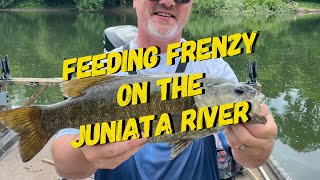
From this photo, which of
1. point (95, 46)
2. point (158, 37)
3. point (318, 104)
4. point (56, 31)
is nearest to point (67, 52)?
point (95, 46)

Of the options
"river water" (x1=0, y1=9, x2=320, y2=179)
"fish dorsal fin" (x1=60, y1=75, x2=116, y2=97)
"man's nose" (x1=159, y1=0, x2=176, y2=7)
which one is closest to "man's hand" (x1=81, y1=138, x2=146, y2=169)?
"fish dorsal fin" (x1=60, y1=75, x2=116, y2=97)

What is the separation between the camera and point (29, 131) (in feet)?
7.48

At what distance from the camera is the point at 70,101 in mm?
2258

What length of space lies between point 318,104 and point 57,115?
49.8ft

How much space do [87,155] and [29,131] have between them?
39cm

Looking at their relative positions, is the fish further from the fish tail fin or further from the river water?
the river water

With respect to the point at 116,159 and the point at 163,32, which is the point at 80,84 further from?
the point at 163,32

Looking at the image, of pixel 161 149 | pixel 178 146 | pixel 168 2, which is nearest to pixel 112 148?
pixel 178 146

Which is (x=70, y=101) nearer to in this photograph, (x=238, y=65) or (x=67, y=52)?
(x=238, y=65)

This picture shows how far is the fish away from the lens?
2.18 m

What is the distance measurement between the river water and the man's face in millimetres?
7593

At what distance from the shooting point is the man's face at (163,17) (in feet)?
9.69

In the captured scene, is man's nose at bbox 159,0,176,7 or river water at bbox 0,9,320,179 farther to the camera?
river water at bbox 0,9,320,179

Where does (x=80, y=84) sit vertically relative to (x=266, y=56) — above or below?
above
